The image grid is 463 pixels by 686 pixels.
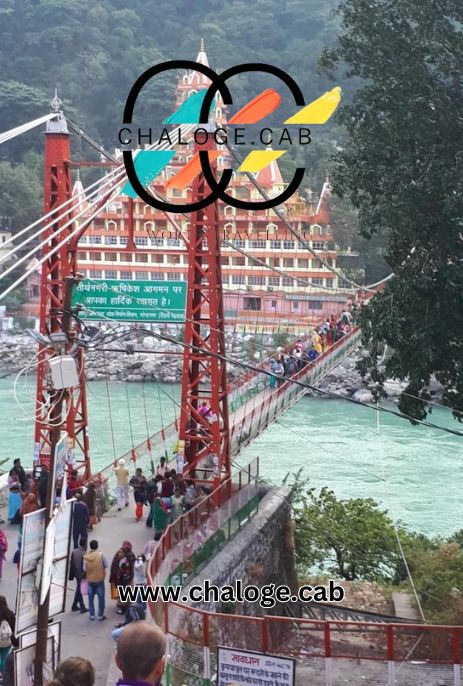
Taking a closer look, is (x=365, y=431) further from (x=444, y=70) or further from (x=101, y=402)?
(x=444, y=70)

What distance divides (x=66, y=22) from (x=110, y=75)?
549 cm

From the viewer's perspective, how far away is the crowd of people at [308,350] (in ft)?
54.5

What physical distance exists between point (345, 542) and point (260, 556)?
9.83 ft

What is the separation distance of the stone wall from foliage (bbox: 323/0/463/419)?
1.86 meters

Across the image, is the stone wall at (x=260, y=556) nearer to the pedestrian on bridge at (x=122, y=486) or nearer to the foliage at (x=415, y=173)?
the pedestrian on bridge at (x=122, y=486)

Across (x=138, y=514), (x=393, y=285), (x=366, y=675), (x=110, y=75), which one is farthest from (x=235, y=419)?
(x=110, y=75)

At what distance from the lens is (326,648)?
22.3 ft

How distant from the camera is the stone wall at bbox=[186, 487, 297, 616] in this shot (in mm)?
9547

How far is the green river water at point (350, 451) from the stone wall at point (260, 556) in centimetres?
463

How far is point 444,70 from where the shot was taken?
10023 millimetres

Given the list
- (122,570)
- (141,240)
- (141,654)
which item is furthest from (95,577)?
(141,240)

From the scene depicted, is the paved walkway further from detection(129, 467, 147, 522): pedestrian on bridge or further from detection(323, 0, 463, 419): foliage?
detection(323, 0, 463, 419): foliage

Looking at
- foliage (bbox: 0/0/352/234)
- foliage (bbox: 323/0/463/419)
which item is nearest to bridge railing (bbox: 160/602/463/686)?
foliage (bbox: 323/0/463/419)

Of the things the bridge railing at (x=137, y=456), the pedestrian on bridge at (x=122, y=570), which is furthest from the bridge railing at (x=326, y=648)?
the bridge railing at (x=137, y=456)
